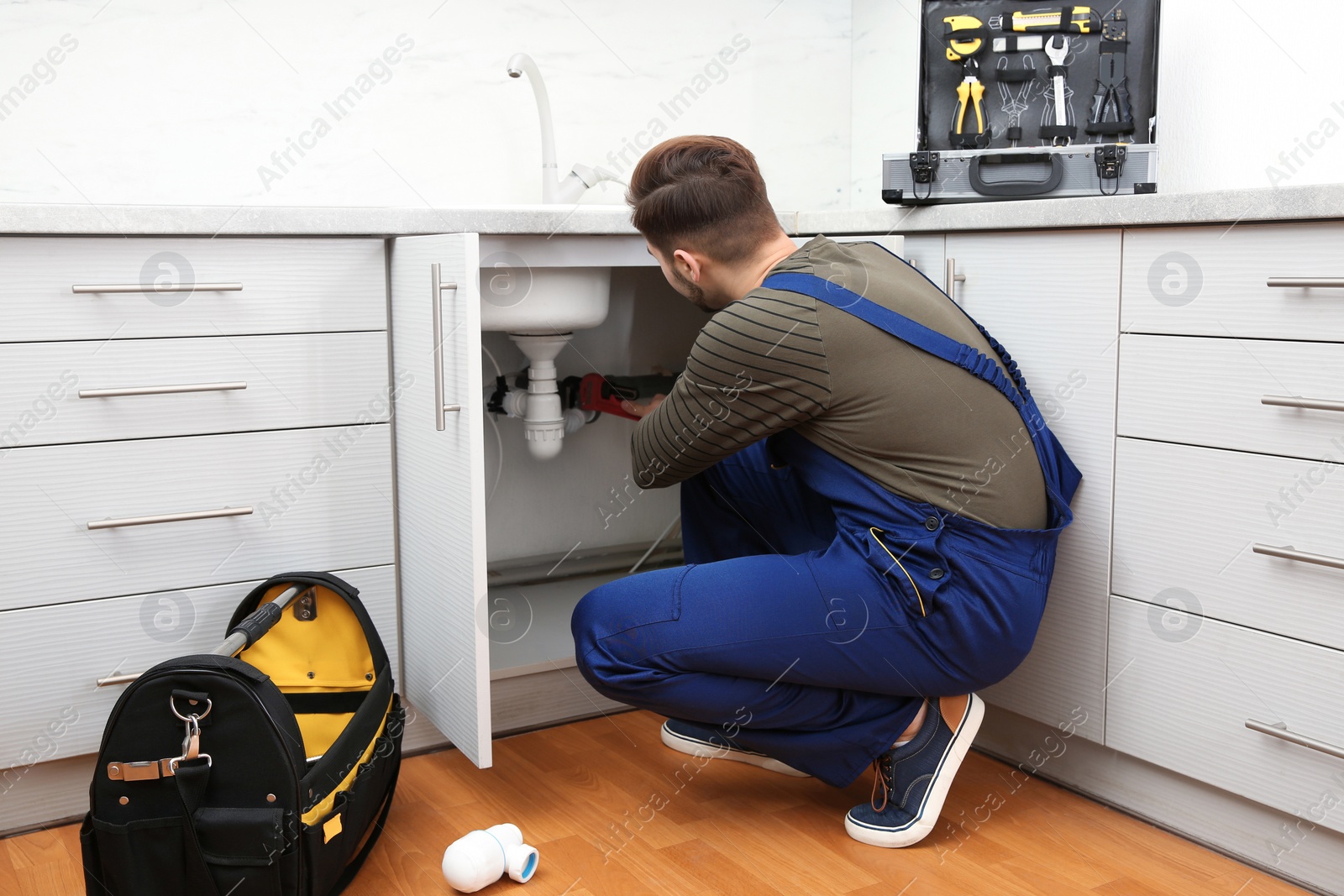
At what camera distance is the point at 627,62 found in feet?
7.47

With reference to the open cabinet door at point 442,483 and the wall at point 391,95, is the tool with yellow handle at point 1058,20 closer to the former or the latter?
the wall at point 391,95

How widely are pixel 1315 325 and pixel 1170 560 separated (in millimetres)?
337

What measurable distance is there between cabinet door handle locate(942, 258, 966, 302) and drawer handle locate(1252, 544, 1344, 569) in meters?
0.56

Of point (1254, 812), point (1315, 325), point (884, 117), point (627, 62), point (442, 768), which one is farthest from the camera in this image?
point (884, 117)

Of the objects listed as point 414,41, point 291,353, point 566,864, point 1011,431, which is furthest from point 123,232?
point 1011,431

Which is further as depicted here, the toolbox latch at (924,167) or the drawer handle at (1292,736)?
the toolbox latch at (924,167)

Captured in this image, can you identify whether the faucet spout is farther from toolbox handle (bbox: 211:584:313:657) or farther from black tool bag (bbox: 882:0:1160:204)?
toolbox handle (bbox: 211:584:313:657)

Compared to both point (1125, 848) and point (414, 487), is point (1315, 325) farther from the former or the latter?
point (414, 487)

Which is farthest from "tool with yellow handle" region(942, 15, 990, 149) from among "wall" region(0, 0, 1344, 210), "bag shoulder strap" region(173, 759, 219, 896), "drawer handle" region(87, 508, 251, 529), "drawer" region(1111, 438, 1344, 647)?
"bag shoulder strap" region(173, 759, 219, 896)

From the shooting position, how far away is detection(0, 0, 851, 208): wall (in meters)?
1.81

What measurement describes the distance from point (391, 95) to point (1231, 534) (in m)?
1.56

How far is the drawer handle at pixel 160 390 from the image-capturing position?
144 cm

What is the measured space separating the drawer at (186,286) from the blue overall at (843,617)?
554 millimetres

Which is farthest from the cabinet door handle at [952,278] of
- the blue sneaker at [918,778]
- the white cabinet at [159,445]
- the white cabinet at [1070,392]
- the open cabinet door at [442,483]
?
the white cabinet at [159,445]
